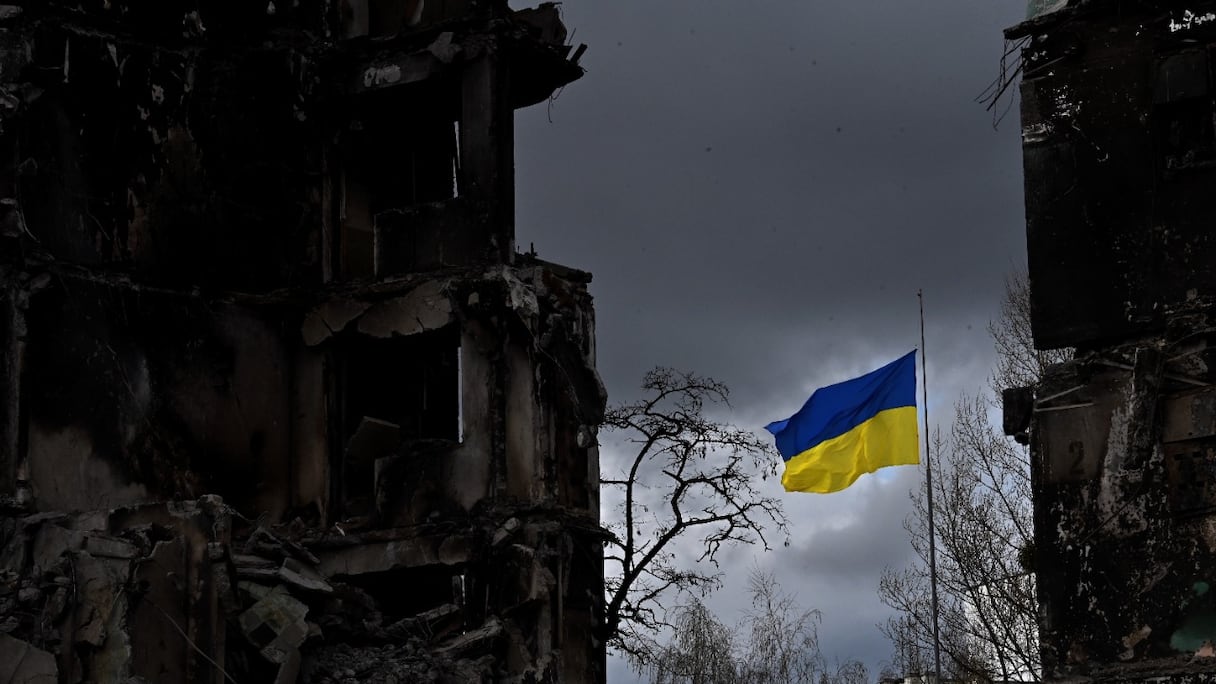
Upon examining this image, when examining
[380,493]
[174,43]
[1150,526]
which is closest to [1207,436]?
[1150,526]

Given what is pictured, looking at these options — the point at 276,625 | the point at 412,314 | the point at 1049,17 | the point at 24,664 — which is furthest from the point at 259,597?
the point at 1049,17

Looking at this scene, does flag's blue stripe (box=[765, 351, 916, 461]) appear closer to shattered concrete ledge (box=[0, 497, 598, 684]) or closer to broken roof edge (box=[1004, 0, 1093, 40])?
shattered concrete ledge (box=[0, 497, 598, 684])

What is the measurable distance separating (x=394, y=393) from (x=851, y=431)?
5.97m

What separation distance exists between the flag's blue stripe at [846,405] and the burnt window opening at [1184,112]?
457 cm

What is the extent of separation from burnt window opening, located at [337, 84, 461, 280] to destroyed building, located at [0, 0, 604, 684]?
40 millimetres

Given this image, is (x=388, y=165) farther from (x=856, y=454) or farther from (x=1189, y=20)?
(x=1189, y=20)

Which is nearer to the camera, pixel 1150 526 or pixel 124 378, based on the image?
pixel 1150 526

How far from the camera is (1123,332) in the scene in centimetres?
1997

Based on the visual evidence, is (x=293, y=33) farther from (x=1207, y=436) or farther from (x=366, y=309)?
(x=1207, y=436)

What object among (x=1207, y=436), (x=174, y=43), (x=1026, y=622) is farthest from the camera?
(x=1026, y=622)

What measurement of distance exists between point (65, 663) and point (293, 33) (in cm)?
1098

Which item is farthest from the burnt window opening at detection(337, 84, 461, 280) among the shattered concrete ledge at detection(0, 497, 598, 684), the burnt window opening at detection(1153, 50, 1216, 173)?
the burnt window opening at detection(1153, 50, 1216, 173)

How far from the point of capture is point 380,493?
24.0m

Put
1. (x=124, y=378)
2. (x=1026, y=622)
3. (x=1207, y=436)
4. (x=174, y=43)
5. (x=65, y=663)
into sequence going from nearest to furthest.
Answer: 1. (x=65, y=663)
2. (x=1207, y=436)
3. (x=124, y=378)
4. (x=174, y=43)
5. (x=1026, y=622)
